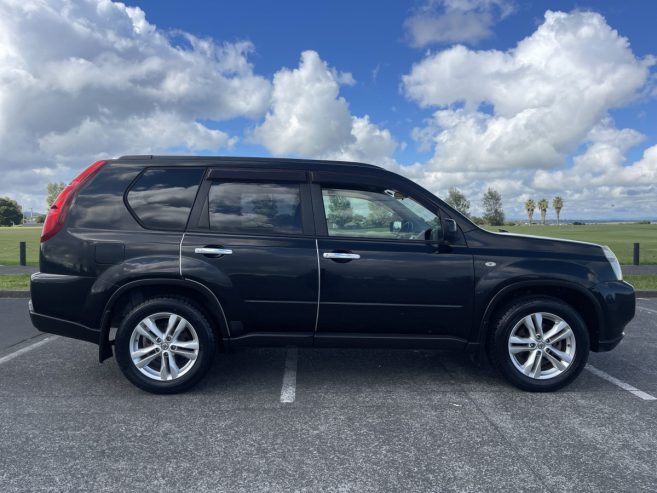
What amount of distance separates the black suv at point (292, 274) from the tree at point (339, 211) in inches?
0.4

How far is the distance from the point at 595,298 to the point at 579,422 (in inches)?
42.3

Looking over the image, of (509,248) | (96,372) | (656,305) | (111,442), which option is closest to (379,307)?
(509,248)

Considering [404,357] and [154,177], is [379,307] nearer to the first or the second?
[404,357]

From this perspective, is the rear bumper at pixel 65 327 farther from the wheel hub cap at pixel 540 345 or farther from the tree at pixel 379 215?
the wheel hub cap at pixel 540 345

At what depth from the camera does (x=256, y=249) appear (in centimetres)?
387

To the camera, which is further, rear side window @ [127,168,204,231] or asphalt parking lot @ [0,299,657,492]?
rear side window @ [127,168,204,231]

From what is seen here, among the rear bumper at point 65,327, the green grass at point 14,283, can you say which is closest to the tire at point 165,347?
the rear bumper at point 65,327

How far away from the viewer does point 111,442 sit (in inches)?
121

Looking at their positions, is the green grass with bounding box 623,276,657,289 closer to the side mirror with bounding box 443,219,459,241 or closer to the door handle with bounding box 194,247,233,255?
the side mirror with bounding box 443,219,459,241

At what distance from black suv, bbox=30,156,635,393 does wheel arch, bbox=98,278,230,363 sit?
1 centimetres

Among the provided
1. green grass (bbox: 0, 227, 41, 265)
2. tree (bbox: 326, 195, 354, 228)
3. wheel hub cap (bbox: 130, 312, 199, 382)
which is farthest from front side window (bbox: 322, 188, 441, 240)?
green grass (bbox: 0, 227, 41, 265)

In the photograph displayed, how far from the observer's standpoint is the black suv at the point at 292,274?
12.6 ft

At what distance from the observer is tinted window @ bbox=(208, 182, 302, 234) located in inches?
156

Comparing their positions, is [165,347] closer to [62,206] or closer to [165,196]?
[165,196]
